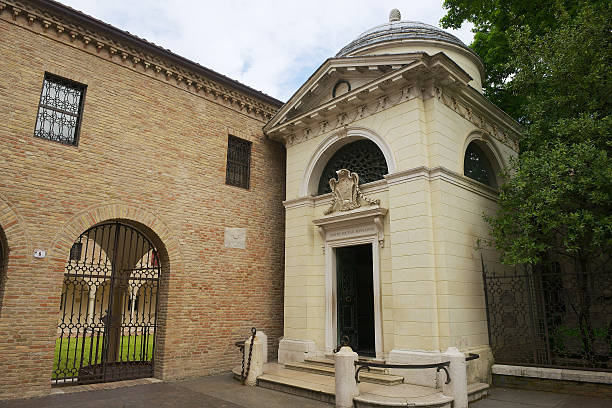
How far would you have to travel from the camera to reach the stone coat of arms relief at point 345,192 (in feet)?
31.6

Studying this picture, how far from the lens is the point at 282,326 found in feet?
37.8

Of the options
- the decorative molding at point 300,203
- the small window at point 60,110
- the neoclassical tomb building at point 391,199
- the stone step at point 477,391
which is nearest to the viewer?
the stone step at point 477,391

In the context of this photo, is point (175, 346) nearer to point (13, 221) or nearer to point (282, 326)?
point (282, 326)

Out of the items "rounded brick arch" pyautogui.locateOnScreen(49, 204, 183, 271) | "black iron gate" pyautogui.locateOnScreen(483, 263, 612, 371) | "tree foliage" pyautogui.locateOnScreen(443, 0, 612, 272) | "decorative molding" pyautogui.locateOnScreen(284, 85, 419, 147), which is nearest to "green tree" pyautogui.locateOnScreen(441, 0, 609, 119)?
"tree foliage" pyautogui.locateOnScreen(443, 0, 612, 272)

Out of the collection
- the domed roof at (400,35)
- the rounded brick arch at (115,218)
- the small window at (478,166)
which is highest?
the domed roof at (400,35)

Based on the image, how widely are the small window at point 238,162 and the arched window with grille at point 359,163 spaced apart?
2.16m

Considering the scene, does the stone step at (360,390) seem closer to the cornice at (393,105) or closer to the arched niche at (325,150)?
the arched niche at (325,150)

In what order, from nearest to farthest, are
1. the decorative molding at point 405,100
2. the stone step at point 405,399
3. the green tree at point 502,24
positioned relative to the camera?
1. the stone step at point 405,399
2. the decorative molding at point 405,100
3. the green tree at point 502,24

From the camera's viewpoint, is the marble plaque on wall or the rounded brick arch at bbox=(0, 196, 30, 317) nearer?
the rounded brick arch at bbox=(0, 196, 30, 317)

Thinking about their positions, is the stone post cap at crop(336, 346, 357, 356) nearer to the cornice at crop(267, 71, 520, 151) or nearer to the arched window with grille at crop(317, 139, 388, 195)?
the arched window with grille at crop(317, 139, 388, 195)

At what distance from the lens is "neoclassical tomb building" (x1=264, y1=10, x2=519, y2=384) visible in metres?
8.12

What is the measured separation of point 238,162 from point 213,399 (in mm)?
6213

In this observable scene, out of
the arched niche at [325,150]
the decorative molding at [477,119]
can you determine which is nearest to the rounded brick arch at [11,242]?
the arched niche at [325,150]

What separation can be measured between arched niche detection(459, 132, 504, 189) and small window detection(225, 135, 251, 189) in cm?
574
